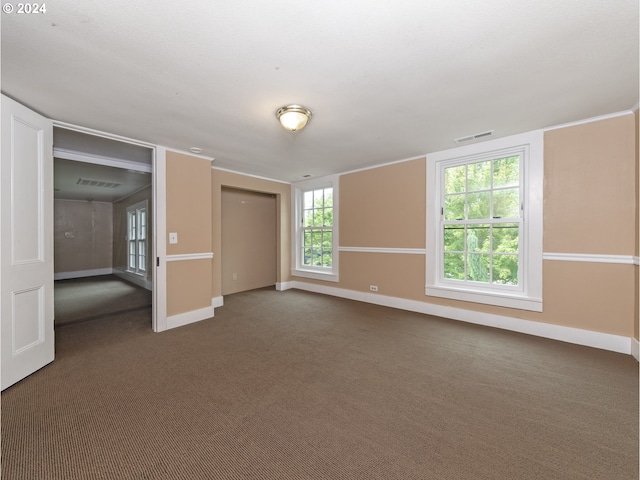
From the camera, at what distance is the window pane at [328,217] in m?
5.31

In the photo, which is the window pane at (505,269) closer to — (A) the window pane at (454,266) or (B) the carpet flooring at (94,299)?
(A) the window pane at (454,266)

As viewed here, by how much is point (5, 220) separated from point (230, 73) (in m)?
2.07

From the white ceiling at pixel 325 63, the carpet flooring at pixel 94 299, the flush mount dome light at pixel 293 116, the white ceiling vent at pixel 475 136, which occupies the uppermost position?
the white ceiling vent at pixel 475 136

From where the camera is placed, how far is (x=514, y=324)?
126 inches

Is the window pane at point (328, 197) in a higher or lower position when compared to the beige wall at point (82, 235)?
higher

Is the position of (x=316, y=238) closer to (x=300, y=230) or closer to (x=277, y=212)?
(x=300, y=230)

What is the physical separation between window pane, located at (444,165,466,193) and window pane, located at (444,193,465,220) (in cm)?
10

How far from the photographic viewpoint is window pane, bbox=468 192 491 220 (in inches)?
137

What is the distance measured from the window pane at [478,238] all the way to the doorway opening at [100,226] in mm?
4423

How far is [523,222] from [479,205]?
1.80 ft

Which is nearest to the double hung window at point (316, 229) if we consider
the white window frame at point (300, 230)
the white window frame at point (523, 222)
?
the white window frame at point (300, 230)

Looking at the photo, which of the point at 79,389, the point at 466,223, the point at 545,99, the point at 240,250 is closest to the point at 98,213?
the point at 240,250

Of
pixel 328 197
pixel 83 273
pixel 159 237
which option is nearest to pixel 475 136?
pixel 328 197

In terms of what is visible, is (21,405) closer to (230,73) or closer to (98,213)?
(230,73)
